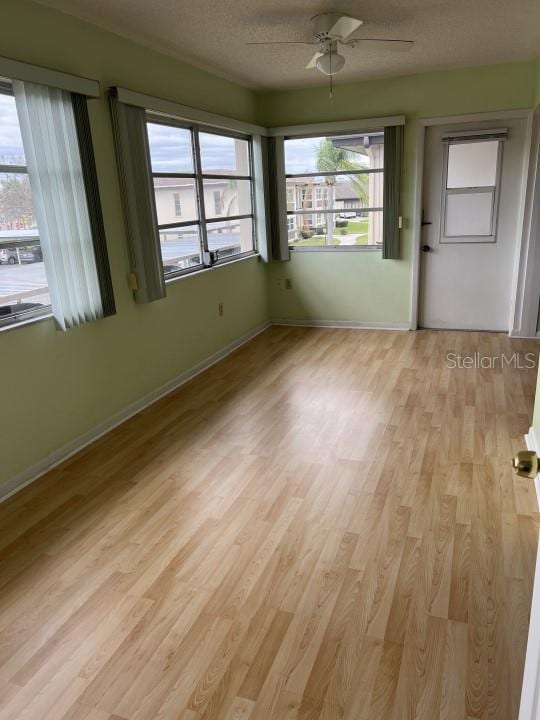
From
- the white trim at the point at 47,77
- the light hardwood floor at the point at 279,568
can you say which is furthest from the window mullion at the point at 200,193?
the light hardwood floor at the point at 279,568

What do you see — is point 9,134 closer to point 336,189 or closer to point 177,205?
point 177,205

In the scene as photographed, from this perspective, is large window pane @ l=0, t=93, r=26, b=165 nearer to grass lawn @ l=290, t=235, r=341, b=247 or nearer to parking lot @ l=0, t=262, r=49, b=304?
parking lot @ l=0, t=262, r=49, b=304

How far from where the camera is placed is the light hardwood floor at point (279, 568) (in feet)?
5.30

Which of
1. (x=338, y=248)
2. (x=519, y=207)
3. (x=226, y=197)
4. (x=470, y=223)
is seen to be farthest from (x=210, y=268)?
(x=519, y=207)

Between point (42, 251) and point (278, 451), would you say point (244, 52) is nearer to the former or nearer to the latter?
point (42, 251)

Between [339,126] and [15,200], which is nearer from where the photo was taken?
[15,200]

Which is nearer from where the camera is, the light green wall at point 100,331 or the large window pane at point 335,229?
the light green wall at point 100,331

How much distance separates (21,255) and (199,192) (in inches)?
81.5

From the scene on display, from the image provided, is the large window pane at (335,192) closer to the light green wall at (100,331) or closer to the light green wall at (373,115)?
the light green wall at (373,115)

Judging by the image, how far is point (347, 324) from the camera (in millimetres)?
6023

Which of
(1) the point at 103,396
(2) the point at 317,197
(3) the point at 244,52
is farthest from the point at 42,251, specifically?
(2) the point at 317,197

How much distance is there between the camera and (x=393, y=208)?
5348 millimetres

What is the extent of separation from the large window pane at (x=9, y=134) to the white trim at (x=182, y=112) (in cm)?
81

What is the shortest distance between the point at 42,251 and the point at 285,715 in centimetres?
249
